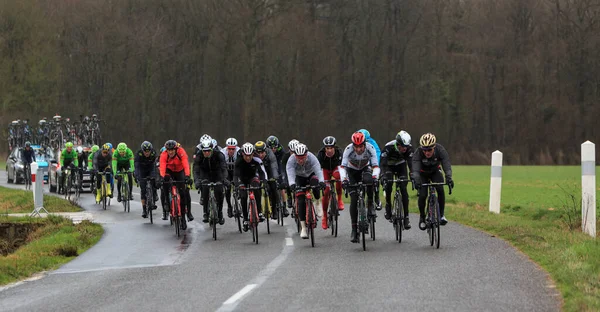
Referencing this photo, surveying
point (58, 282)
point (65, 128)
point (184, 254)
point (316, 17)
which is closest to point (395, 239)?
point (184, 254)

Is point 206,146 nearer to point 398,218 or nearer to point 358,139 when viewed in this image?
point 358,139

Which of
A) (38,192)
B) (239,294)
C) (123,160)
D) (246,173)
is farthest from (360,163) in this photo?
(123,160)

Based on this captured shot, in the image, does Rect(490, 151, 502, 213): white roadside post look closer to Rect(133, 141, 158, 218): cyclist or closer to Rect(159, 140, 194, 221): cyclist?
Rect(159, 140, 194, 221): cyclist

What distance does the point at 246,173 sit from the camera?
57.9ft

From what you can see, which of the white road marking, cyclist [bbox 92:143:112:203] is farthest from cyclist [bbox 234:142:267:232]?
cyclist [bbox 92:143:112:203]

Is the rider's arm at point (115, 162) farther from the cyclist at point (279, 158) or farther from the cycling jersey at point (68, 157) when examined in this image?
the cyclist at point (279, 158)

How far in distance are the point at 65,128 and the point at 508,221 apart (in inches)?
1230

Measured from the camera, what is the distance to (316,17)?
2458 inches

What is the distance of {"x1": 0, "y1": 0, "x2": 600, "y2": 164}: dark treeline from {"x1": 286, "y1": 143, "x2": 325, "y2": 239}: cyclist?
43.3 metres

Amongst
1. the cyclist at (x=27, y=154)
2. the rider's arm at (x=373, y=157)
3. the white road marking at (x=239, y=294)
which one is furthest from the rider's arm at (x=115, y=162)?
the white road marking at (x=239, y=294)

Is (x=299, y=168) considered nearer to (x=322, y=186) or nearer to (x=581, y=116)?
(x=322, y=186)

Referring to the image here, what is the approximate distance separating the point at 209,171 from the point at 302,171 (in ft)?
9.04

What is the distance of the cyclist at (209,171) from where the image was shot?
59.5 feet

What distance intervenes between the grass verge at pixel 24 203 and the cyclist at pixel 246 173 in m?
10.5
